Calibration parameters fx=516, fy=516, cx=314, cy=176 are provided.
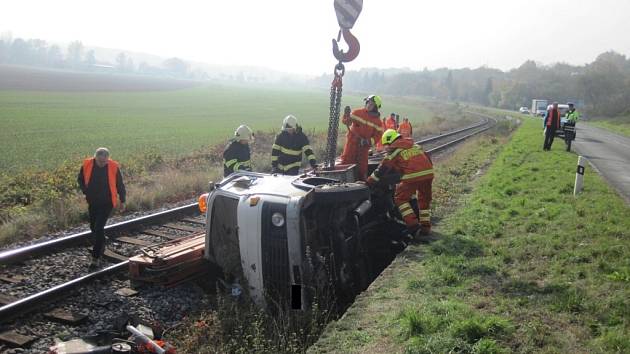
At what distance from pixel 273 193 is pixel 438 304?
Result: 196 centimetres

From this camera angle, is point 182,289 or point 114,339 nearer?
point 114,339

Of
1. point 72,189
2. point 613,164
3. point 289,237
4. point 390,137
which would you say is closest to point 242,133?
point 390,137

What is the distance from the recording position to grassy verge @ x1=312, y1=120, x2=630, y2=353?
13.5 ft

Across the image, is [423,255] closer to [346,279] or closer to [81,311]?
[346,279]

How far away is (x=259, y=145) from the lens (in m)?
21.8

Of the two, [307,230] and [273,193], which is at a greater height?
[273,193]

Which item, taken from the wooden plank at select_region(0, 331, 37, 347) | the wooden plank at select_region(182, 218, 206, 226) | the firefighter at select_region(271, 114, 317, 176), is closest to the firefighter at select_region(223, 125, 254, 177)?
the firefighter at select_region(271, 114, 317, 176)

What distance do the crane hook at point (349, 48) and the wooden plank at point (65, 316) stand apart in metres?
4.07

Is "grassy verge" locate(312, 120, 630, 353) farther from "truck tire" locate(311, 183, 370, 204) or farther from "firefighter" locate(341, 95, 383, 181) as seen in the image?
"firefighter" locate(341, 95, 383, 181)

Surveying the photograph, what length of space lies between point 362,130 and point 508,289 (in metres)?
3.91

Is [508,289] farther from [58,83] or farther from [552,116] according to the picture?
[58,83]

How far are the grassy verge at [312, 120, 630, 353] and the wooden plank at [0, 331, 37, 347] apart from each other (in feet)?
8.76

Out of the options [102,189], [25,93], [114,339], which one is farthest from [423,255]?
[25,93]

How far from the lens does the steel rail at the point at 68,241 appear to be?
6.60 metres
